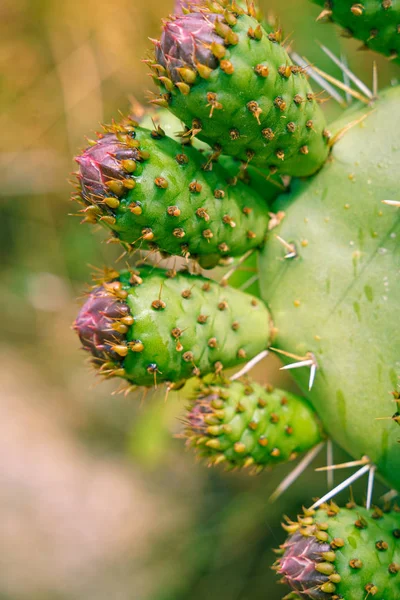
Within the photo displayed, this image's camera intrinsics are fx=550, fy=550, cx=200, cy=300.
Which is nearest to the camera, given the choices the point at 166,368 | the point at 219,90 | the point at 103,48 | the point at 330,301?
the point at 219,90

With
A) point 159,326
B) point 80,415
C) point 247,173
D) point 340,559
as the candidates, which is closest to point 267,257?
point 247,173

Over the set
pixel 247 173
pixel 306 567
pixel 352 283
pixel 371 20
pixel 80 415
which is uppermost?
pixel 371 20

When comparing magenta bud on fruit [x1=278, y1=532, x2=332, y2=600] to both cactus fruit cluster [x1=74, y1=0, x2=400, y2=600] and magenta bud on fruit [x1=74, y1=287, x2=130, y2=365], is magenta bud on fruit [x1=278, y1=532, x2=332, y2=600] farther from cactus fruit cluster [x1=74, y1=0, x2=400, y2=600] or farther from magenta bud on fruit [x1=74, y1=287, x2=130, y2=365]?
magenta bud on fruit [x1=74, y1=287, x2=130, y2=365]

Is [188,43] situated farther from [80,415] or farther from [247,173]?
[80,415]

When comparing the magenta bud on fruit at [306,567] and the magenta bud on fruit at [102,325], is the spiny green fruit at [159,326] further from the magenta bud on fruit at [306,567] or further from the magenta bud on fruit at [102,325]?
the magenta bud on fruit at [306,567]

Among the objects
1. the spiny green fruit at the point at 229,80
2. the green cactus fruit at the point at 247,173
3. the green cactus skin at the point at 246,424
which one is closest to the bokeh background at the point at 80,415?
the green cactus skin at the point at 246,424

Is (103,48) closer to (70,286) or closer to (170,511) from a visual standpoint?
(70,286)

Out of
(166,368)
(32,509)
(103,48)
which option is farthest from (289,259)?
(32,509)
